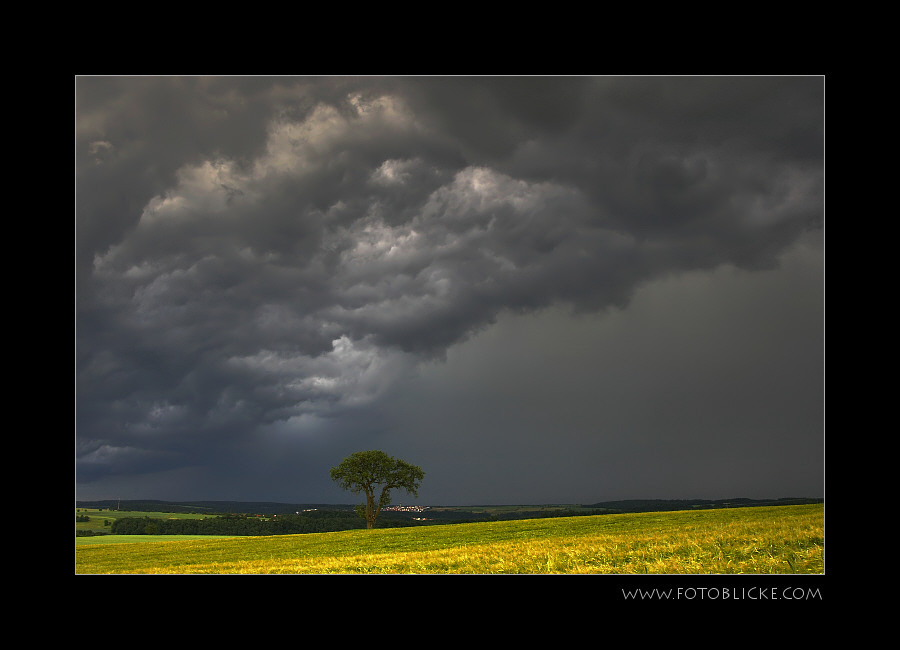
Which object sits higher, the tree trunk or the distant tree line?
the distant tree line

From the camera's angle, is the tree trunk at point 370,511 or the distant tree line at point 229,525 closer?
the distant tree line at point 229,525

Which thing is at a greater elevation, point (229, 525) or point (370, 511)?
point (229, 525)

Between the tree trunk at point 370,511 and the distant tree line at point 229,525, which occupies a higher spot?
the distant tree line at point 229,525

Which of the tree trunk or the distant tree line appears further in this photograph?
the tree trunk

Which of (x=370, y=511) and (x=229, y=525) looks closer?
(x=229, y=525)
